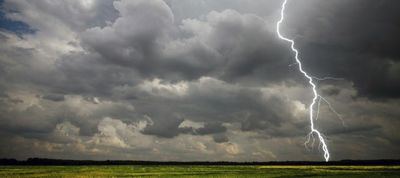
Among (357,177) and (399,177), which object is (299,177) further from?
(399,177)

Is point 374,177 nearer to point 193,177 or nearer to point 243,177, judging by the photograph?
point 243,177

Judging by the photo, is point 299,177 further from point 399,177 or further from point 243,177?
point 399,177

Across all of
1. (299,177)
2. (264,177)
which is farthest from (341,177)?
(264,177)

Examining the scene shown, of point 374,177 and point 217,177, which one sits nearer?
point 374,177

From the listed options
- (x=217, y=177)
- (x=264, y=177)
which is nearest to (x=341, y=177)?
(x=264, y=177)

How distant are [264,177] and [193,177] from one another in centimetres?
1069

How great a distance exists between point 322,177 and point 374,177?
6.95m

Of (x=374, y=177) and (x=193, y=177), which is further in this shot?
(x=193, y=177)

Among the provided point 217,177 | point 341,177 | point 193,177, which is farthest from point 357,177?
point 193,177

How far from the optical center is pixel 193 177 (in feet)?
198

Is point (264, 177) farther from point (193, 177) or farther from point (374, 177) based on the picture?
point (374, 177)

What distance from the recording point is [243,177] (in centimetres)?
5956

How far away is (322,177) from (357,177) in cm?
476

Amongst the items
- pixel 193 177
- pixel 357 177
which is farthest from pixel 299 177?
pixel 193 177
